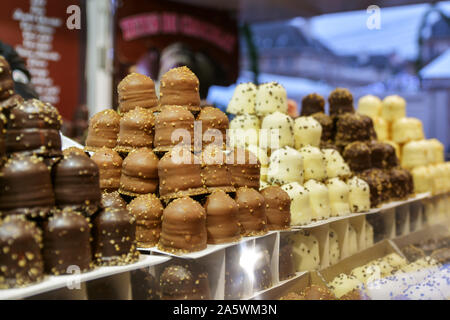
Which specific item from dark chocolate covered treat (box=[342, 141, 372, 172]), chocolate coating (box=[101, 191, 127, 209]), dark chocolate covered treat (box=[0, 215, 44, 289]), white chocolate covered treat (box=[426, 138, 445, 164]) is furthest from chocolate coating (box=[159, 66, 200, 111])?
white chocolate covered treat (box=[426, 138, 445, 164])

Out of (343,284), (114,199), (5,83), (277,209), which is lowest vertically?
(343,284)

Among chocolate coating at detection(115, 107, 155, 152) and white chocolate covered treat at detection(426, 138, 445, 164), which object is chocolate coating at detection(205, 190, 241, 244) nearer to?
chocolate coating at detection(115, 107, 155, 152)

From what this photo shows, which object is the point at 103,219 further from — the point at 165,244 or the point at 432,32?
the point at 432,32

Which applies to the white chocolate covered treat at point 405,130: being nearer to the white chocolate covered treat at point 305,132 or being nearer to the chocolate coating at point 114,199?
the white chocolate covered treat at point 305,132

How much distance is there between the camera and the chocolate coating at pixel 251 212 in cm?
241

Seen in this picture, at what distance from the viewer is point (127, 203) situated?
7.76 feet

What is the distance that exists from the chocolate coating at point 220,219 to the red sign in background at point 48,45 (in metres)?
3.60

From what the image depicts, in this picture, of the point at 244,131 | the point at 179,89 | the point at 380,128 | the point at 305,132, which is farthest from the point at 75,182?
the point at 380,128

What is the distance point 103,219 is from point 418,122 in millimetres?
3513

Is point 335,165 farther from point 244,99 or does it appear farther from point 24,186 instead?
point 24,186

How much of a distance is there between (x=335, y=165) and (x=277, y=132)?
56 centimetres

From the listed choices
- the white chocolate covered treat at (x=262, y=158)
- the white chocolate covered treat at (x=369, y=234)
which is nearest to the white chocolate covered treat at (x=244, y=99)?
the white chocolate covered treat at (x=262, y=158)

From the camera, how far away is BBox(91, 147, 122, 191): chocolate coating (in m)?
2.40

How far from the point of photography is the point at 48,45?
17.8 ft
